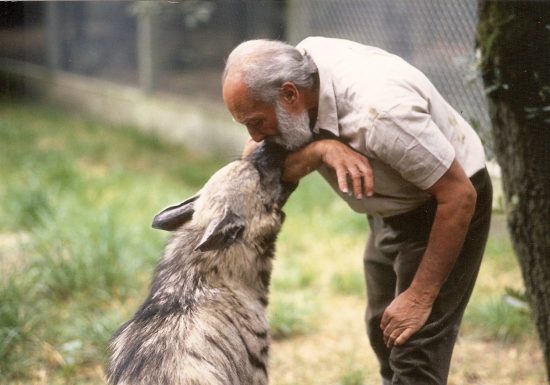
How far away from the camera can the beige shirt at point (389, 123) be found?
3.02 metres

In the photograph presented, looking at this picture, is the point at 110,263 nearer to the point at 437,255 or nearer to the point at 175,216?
the point at 175,216

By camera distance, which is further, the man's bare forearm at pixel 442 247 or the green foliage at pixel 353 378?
the green foliage at pixel 353 378

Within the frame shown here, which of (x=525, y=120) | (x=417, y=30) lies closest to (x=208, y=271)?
(x=525, y=120)

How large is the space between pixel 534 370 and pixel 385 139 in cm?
251

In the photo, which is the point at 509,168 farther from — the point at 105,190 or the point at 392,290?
the point at 105,190

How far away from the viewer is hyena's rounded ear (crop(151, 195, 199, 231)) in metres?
3.51

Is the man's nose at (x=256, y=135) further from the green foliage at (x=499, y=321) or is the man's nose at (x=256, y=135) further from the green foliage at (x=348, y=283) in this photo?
the green foliage at (x=348, y=283)

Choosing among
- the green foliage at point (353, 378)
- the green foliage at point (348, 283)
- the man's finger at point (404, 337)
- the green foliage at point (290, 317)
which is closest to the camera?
the man's finger at point (404, 337)

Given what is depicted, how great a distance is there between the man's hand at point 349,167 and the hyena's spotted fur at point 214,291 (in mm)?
310

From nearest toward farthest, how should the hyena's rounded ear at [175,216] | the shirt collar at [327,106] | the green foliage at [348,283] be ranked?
the shirt collar at [327,106] → the hyena's rounded ear at [175,216] → the green foliage at [348,283]

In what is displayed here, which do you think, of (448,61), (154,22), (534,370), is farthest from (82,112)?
(534,370)

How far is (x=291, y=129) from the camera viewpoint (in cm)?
330

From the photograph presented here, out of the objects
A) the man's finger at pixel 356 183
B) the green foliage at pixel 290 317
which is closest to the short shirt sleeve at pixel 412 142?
the man's finger at pixel 356 183

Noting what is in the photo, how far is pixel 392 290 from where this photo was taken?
3.90m
